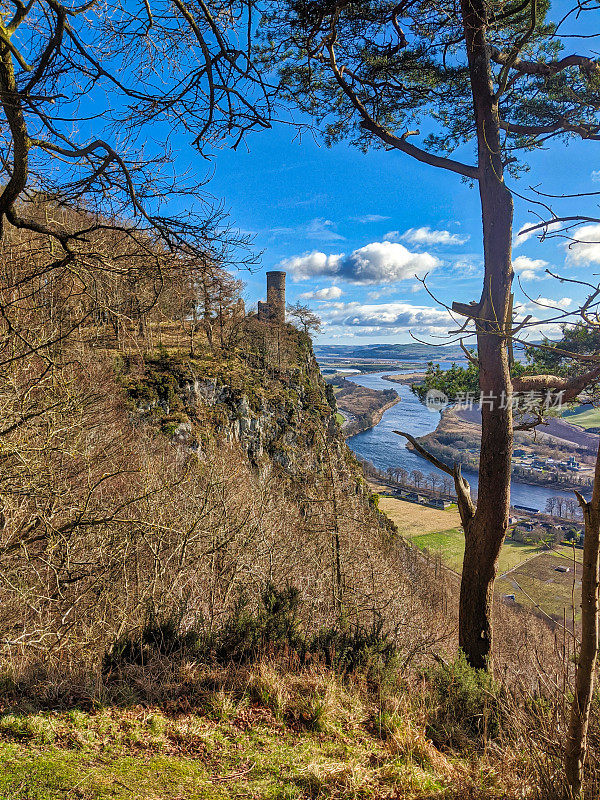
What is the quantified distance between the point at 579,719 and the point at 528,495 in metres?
44.5

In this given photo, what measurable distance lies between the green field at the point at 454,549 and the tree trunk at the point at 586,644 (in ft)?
96.0

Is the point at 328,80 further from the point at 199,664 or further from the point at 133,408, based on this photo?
the point at 133,408

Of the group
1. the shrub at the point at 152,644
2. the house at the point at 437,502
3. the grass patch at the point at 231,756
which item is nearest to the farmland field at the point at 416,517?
the house at the point at 437,502

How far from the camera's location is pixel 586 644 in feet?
5.57

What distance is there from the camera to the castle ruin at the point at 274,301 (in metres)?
41.1

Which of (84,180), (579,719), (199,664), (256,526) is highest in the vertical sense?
(84,180)

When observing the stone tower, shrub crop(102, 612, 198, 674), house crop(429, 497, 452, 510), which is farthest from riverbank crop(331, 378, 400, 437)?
shrub crop(102, 612, 198, 674)

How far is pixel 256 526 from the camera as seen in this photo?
11.6 metres

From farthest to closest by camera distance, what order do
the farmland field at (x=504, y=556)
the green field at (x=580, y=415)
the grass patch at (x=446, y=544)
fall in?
the grass patch at (x=446, y=544), the farmland field at (x=504, y=556), the green field at (x=580, y=415)

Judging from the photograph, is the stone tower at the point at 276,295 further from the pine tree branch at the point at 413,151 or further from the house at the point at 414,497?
the pine tree branch at the point at 413,151

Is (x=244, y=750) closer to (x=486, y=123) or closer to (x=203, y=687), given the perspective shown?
(x=203, y=687)

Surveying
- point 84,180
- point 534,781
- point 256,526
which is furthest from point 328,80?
point 256,526

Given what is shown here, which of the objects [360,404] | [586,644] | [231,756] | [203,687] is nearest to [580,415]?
[586,644]

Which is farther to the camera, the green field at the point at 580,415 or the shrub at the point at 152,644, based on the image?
the green field at the point at 580,415
